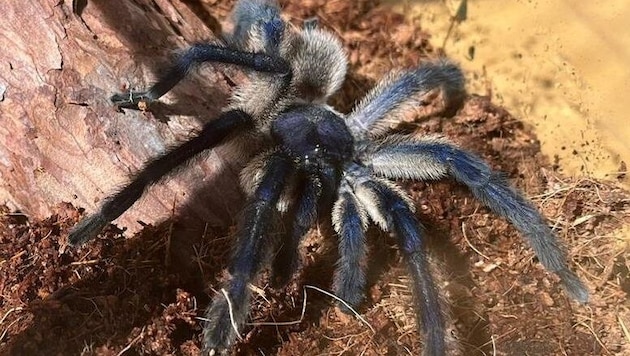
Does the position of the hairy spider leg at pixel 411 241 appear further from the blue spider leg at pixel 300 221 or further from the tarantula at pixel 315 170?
the blue spider leg at pixel 300 221

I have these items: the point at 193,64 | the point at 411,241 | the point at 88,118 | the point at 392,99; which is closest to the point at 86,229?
the point at 88,118

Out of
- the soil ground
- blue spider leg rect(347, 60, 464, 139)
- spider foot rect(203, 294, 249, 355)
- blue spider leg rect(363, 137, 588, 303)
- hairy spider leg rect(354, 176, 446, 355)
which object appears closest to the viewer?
spider foot rect(203, 294, 249, 355)

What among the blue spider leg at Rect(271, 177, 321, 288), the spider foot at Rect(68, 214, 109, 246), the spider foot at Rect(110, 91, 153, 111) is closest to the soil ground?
the blue spider leg at Rect(271, 177, 321, 288)

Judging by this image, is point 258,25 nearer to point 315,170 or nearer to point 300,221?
point 315,170

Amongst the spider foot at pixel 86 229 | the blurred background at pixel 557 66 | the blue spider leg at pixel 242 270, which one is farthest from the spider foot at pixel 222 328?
the blurred background at pixel 557 66

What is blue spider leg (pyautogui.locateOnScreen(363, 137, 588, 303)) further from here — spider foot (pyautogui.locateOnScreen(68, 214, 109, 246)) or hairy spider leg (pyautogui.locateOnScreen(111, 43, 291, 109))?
spider foot (pyautogui.locateOnScreen(68, 214, 109, 246))

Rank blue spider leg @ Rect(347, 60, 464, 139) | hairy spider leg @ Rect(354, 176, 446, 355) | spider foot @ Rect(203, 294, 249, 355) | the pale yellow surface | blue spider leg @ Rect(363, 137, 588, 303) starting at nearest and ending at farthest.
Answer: spider foot @ Rect(203, 294, 249, 355), hairy spider leg @ Rect(354, 176, 446, 355), blue spider leg @ Rect(363, 137, 588, 303), the pale yellow surface, blue spider leg @ Rect(347, 60, 464, 139)
